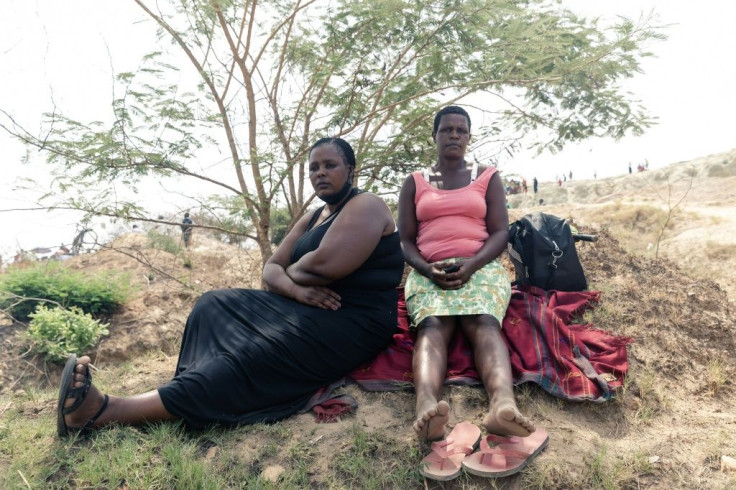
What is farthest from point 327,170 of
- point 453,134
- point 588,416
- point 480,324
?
point 588,416

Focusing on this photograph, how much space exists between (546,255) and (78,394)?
2948 mm

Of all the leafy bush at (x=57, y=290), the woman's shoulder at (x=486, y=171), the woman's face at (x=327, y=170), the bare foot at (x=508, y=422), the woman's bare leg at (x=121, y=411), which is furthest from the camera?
the leafy bush at (x=57, y=290)

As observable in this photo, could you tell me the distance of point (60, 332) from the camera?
4.89 m

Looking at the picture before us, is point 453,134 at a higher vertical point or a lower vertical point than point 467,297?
higher

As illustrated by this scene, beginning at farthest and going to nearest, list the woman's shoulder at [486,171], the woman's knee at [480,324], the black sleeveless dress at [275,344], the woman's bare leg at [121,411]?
1. the woman's shoulder at [486,171]
2. the woman's knee at [480,324]
3. the black sleeveless dress at [275,344]
4. the woman's bare leg at [121,411]

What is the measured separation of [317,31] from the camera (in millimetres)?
5227

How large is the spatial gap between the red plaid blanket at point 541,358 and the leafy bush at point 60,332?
3.37 m

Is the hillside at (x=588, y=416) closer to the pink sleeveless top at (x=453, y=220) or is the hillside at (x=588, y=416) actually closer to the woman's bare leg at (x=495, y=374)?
the woman's bare leg at (x=495, y=374)

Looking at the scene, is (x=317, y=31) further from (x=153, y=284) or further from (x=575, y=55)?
(x=153, y=284)

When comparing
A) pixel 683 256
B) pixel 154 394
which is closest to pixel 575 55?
pixel 154 394

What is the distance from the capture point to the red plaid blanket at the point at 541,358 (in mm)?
2756

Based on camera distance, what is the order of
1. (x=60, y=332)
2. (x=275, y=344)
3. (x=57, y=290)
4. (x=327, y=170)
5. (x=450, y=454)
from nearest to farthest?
(x=450, y=454) → (x=275, y=344) → (x=327, y=170) → (x=60, y=332) → (x=57, y=290)

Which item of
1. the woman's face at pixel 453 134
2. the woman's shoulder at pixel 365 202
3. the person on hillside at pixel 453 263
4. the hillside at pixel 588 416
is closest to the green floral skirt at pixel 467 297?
the person on hillside at pixel 453 263

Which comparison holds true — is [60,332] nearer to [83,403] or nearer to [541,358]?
[83,403]
